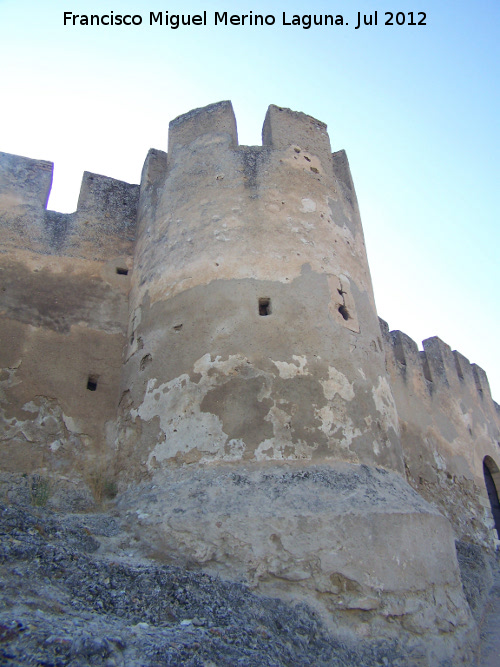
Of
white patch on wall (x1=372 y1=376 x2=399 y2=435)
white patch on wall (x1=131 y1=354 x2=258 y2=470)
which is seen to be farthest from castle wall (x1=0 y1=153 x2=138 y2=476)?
white patch on wall (x1=372 y1=376 x2=399 y2=435)

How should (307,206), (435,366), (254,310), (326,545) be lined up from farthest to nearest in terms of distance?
(435,366) → (307,206) → (254,310) → (326,545)

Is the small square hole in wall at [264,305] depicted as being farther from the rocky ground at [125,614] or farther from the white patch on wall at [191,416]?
the rocky ground at [125,614]

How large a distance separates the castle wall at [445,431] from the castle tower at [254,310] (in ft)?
9.02

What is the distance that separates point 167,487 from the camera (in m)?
5.20

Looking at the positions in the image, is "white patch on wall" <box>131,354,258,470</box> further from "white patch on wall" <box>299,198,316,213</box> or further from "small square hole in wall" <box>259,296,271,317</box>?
"white patch on wall" <box>299,198,316,213</box>

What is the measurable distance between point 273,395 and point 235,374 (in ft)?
1.46

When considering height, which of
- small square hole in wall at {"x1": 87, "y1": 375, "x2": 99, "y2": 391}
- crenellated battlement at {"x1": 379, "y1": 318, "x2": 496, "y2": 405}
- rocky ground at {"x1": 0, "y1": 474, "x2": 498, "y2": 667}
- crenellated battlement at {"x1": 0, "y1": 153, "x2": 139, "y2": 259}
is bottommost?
rocky ground at {"x1": 0, "y1": 474, "x2": 498, "y2": 667}

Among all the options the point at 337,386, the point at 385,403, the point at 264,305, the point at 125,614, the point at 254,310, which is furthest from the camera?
the point at 385,403

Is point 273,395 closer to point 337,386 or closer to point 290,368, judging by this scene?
point 290,368

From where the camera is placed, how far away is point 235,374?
5.61m

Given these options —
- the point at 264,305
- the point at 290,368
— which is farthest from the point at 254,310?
the point at 290,368

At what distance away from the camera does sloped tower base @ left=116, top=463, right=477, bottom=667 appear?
175 inches

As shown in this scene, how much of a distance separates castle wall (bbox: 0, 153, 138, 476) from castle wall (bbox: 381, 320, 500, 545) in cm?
462

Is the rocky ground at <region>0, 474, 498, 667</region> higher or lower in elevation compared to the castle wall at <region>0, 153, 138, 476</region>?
lower
